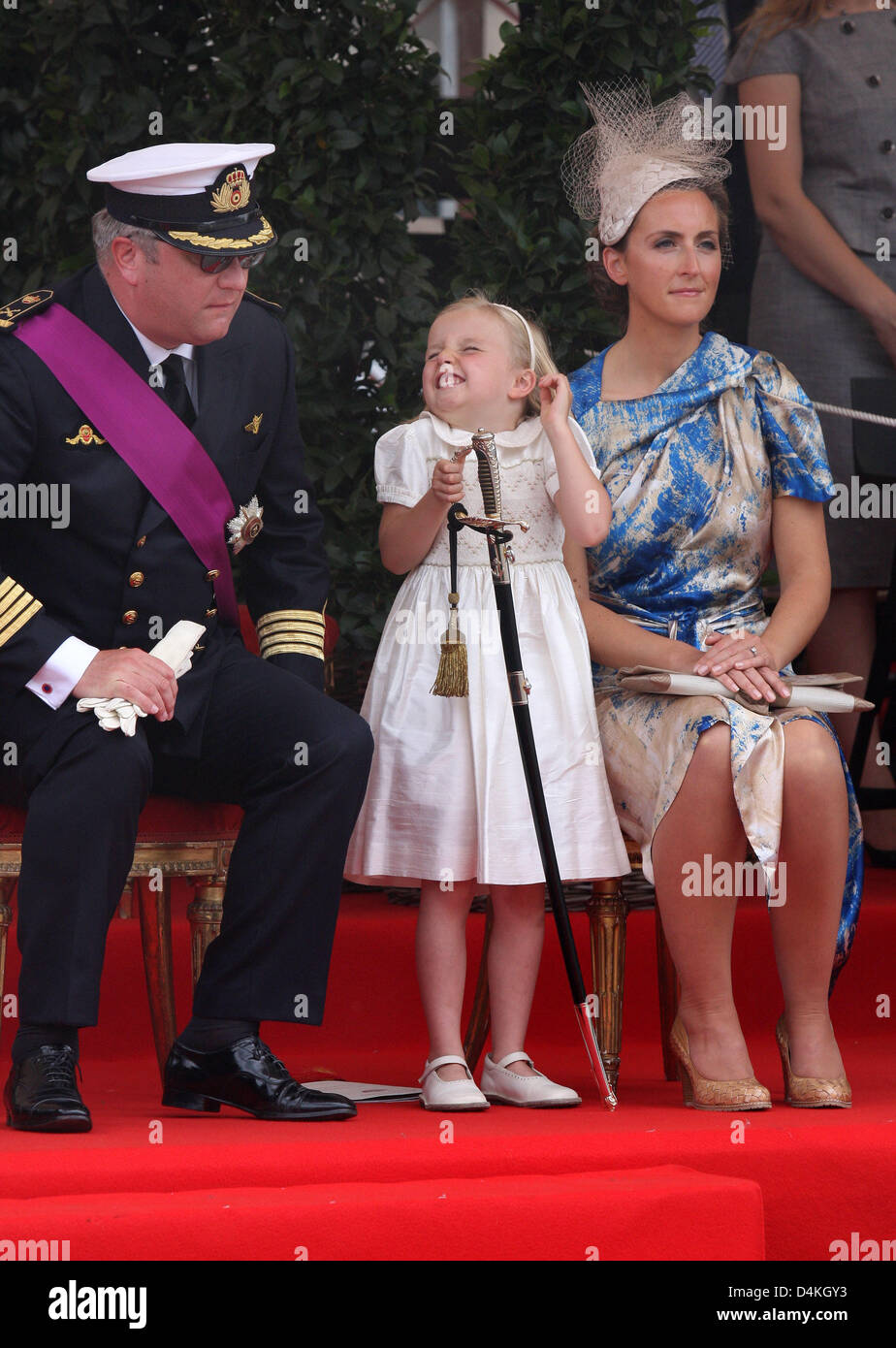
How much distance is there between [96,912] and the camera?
2.56 metres

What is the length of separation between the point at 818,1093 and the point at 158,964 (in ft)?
3.65

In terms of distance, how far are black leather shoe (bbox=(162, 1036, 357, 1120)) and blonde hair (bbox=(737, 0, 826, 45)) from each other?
9.44 ft

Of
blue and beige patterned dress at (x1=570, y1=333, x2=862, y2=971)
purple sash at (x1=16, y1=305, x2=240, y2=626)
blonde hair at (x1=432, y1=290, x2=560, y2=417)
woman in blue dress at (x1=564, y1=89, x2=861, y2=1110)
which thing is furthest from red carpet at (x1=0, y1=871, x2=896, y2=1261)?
blonde hair at (x1=432, y1=290, x2=560, y2=417)

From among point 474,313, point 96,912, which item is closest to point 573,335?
point 474,313

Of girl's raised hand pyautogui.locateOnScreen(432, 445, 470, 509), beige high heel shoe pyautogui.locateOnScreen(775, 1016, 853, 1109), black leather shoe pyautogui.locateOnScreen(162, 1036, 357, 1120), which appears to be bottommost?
beige high heel shoe pyautogui.locateOnScreen(775, 1016, 853, 1109)

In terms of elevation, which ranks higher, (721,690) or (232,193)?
(232,193)

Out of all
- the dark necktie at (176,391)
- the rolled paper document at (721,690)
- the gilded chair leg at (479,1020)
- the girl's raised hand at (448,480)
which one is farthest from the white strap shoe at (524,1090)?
the dark necktie at (176,391)

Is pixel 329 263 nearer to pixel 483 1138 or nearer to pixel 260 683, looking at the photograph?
pixel 260 683

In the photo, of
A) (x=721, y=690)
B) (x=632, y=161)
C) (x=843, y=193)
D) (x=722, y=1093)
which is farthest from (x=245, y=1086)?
(x=843, y=193)

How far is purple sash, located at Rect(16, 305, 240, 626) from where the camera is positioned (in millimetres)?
2787

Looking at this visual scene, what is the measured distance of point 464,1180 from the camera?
7.67 ft

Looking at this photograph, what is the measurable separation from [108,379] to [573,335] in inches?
63.9

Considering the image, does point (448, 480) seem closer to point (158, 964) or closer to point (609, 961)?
point (609, 961)

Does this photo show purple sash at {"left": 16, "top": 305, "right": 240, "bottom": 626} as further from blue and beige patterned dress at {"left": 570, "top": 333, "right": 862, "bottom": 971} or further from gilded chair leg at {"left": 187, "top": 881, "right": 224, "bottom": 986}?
blue and beige patterned dress at {"left": 570, "top": 333, "right": 862, "bottom": 971}
